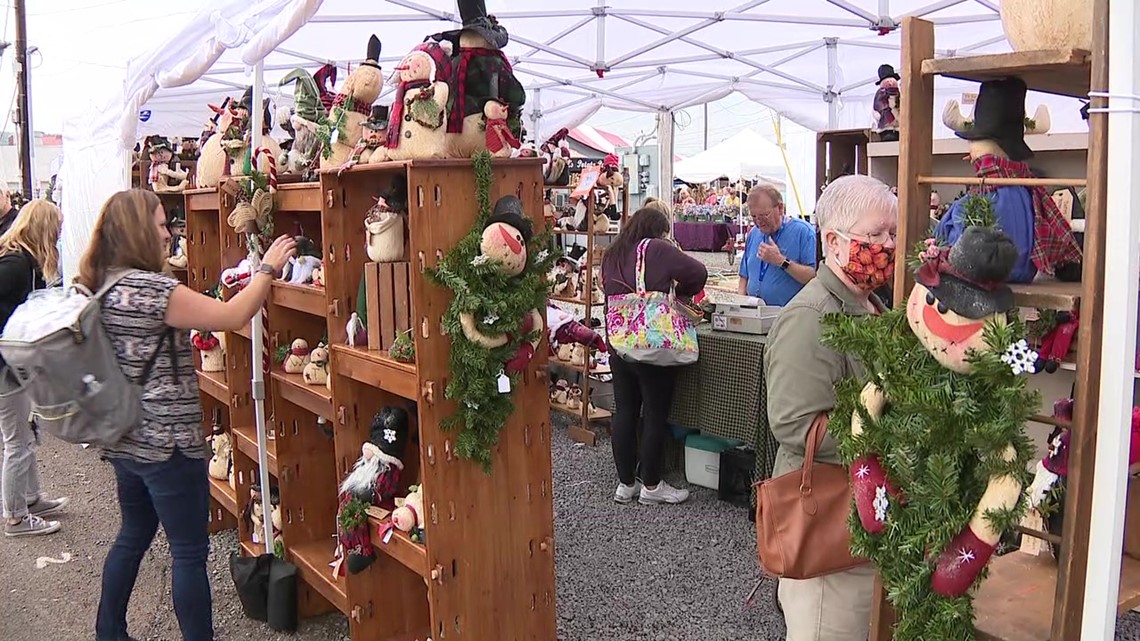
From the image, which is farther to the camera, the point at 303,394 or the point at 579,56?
the point at 579,56

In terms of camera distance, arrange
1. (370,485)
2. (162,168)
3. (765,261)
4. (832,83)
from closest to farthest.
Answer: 1. (370,485)
2. (765,261)
3. (162,168)
4. (832,83)

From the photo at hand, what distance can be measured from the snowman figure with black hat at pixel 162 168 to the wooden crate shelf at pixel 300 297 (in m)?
2.40

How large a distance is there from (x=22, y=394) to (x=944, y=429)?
465 cm

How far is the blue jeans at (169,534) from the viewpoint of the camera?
2879mm

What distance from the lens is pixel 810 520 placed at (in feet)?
6.45

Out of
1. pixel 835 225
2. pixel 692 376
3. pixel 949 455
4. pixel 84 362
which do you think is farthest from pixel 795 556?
pixel 692 376

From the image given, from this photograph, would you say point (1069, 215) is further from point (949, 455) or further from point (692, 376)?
point (692, 376)

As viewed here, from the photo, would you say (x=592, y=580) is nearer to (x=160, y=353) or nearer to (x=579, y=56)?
(x=160, y=353)

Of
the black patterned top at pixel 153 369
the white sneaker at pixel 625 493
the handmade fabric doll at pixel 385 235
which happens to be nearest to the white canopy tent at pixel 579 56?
the handmade fabric doll at pixel 385 235

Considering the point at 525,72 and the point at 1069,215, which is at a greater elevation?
the point at 525,72

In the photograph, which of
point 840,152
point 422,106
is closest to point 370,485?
point 422,106

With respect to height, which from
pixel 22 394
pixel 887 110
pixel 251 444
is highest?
pixel 887 110

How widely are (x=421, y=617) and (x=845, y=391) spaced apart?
2238 millimetres

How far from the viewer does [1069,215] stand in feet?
7.64
